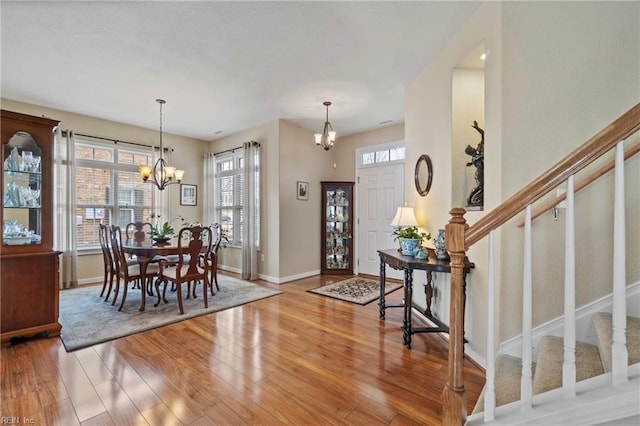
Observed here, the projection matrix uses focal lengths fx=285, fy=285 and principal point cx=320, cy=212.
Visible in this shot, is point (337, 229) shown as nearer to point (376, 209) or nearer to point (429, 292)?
point (376, 209)

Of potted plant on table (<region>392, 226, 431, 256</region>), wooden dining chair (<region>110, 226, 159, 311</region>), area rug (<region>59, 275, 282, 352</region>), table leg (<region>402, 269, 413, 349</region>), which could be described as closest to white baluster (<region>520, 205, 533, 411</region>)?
table leg (<region>402, 269, 413, 349</region>)

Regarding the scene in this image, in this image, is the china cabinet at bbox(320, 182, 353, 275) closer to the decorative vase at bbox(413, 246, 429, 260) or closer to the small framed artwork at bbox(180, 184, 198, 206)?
the small framed artwork at bbox(180, 184, 198, 206)

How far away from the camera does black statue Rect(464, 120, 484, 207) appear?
2.52m

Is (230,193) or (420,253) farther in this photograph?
(230,193)

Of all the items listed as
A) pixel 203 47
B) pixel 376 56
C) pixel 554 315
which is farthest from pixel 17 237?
pixel 554 315

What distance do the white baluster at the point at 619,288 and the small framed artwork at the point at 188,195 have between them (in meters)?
6.37

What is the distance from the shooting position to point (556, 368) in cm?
151

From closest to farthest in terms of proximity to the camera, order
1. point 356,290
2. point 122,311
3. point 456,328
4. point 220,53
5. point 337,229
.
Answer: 1. point 456,328
2. point 220,53
3. point 122,311
4. point 356,290
5. point 337,229

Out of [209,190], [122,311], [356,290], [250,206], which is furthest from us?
[209,190]

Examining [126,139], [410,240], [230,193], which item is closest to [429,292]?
[410,240]

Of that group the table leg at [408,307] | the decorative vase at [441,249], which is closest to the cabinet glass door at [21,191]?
the table leg at [408,307]

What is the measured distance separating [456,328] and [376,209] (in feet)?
13.4

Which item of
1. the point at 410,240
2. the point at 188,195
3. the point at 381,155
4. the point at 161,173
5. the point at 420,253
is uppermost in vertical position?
the point at 381,155

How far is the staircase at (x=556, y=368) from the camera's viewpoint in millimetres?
1190
